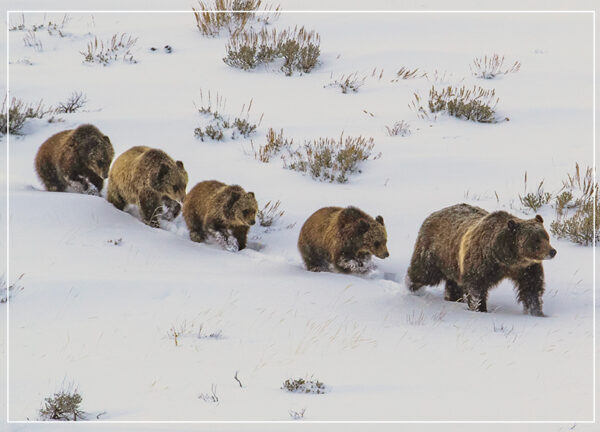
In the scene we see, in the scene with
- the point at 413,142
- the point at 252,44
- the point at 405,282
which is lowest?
the point at 405,282

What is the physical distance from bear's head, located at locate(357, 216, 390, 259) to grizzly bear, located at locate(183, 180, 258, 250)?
4.97 ft

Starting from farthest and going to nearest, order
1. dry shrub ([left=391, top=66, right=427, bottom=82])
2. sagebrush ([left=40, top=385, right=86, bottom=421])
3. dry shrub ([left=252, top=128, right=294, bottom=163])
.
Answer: dry shrub ([left=391, top=66, right=427, bottom=82])
dry shrub ([left=252, top=128, right=294, bottom=163])
sagebrush ([left=40, top=385, right=86, bottom=421])

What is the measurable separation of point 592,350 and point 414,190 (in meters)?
5.43

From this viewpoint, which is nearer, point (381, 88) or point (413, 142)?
point (413, 142)

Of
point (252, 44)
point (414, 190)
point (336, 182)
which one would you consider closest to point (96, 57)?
point (252, 44)

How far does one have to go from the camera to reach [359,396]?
5582 mm

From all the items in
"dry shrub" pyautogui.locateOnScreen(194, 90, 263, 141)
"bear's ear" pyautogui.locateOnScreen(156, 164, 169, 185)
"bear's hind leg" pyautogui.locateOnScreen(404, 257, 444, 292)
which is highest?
"dry shrub" pyautogui.locateOnScreen(194, 90, 263, 141)

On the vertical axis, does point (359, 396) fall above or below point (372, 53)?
below

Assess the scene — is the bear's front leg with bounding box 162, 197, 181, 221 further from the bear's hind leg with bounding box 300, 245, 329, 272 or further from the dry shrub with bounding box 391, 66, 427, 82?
the dry shrub with bounding box 391, 66, 427, 82

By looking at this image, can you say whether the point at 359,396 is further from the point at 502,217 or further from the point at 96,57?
the point at 96,57

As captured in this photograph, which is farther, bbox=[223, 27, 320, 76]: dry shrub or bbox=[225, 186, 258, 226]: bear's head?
bbox=[223, 27, 320, 76]: dry shrub

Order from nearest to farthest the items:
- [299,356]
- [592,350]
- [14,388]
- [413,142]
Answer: [14,388] → [299,356] → [592,350] → [413,142]

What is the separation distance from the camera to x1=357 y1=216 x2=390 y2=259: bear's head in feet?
31.3

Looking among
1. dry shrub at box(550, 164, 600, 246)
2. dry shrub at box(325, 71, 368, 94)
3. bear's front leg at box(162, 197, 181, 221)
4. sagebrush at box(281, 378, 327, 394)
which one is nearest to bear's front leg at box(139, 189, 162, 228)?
bear's front leg at box(162, 197, 181, 221)
